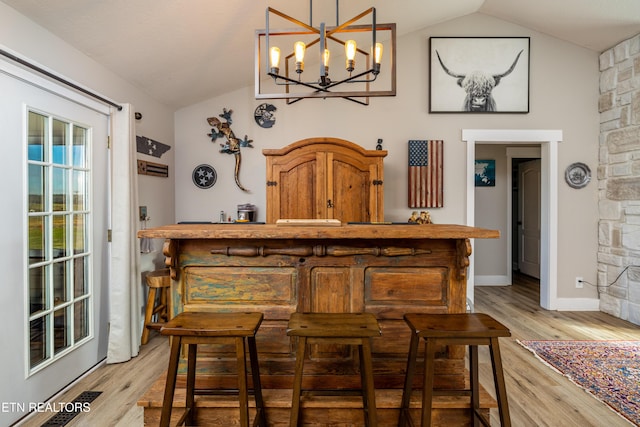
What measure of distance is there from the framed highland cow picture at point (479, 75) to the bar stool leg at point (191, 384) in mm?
3642

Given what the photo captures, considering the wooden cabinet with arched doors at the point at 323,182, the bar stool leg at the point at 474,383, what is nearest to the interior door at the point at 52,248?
the wooden cabinet with arched doors at the point at 323,182

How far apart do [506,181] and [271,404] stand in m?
4.97

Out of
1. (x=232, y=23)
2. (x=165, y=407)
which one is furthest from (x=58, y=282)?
(x=232, y=23)

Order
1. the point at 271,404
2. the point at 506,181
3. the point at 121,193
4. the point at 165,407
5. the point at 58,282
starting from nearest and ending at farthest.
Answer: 1. the point at 165,407
2. the point at 271,404
3. the point at 58,282
4. the point at 121,193
5. the point at 506,181

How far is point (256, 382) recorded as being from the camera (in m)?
1.55

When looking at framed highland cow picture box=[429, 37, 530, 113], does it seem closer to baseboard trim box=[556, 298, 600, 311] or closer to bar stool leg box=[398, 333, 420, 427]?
baseboard trim box=[556, 298, 600, 311]

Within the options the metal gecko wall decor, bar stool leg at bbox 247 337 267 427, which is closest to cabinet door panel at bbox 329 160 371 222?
the metal gecko wall decor

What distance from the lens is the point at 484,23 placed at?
12.9 feet

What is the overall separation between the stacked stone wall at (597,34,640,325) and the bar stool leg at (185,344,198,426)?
4.32 metres

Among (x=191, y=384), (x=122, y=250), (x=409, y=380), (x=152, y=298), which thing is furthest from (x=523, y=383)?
(x=122, y=250)

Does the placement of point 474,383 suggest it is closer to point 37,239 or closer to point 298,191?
point 298,191

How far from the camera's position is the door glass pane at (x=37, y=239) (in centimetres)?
200

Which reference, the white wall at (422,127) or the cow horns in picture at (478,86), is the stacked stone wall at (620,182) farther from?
the cow horns in picture at (478,86)

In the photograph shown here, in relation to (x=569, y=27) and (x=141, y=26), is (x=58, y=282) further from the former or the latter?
(x=569, y=27)
